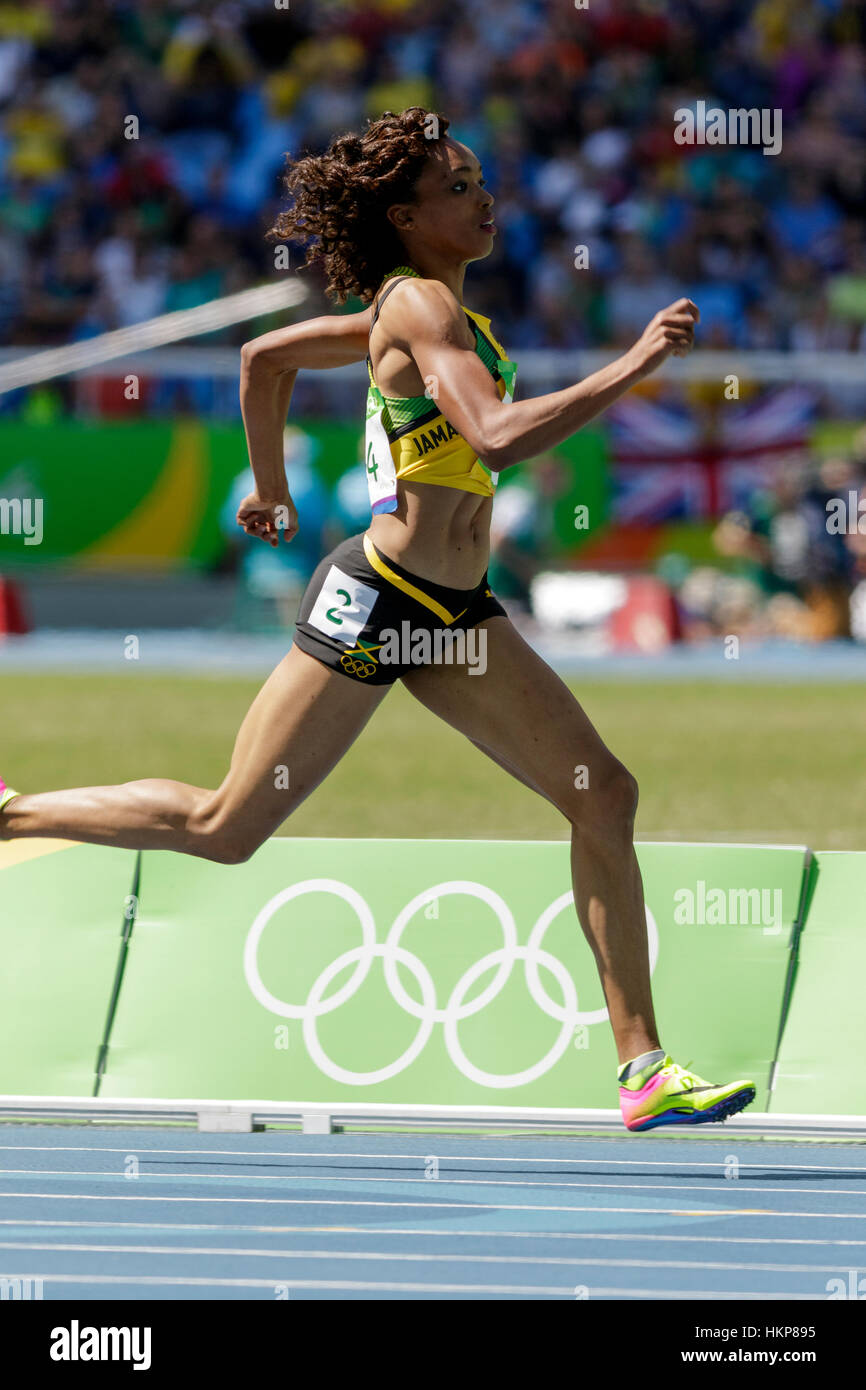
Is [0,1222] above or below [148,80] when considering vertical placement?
below

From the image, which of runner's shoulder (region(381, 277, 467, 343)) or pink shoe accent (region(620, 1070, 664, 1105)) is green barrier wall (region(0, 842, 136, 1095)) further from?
runner's shoulder (region(381, 277, 467, 343))

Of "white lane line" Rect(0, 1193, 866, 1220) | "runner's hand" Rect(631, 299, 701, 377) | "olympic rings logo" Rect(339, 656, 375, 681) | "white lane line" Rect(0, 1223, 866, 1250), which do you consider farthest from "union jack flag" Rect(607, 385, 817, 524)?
"white lane line" Rect(0, 1223, 866, 1250)

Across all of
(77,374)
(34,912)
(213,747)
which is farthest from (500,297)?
(34,912)

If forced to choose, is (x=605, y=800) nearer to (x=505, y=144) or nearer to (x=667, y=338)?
(x=667, y=338)

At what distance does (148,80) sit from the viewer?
25.8m

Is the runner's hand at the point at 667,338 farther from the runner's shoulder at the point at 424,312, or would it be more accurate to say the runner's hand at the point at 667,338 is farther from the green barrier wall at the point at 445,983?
the green barrier wall at the point at 445,983

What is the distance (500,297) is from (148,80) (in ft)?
18.1

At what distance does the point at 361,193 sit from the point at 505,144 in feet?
66.7

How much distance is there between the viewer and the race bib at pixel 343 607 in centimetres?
517

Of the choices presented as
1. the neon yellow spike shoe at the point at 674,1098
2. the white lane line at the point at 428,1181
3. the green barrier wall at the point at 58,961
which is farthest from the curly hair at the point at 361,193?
the white lane line at the point at 428,1181

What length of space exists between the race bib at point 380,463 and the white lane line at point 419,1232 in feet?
5.48

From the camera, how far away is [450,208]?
208 inches
